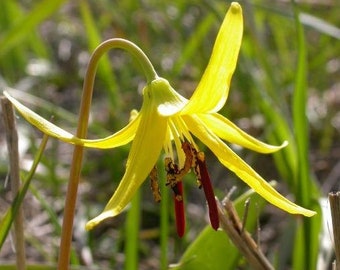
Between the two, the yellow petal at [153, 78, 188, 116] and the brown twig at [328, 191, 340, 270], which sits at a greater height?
the yellow petal at [153, 78, 188, 116]

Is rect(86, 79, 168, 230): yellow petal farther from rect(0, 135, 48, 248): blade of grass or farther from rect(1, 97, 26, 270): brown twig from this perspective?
rect(1, 97, 26, 270): brown twig

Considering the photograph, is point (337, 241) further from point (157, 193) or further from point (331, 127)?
point (331, 127)

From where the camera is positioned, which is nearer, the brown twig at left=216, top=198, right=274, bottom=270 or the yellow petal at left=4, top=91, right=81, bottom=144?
the yellow petal at left=4, top=91, right=81, bottom=144

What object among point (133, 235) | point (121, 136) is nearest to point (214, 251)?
point (133, 235)

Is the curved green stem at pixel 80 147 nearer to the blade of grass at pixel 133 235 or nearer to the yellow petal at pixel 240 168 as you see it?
the yellow petal at pixel 240 168

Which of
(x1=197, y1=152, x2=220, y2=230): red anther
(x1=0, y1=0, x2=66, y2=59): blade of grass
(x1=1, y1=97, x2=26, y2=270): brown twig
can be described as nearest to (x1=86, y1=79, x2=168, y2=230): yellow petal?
(x1=197, y1=152, x2=220, y2=230): red anther

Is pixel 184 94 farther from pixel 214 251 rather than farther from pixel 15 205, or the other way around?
pixel 15 205

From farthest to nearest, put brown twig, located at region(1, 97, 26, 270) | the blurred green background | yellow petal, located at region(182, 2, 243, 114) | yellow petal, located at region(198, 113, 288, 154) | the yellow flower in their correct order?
the blurred green background
brown twig, located at region(1, 97, 26, 270)
yellow petal, located at region(198, 113, 288, 154)
the yellow flower
yellow petal, located at region(182, 2, 243, 114)

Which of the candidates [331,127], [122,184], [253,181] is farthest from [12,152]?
[331,127]

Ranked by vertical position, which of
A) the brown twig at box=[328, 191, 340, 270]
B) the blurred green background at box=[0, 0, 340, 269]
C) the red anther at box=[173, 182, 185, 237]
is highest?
the blurred green background at box=[0, 0, 340, 269]
